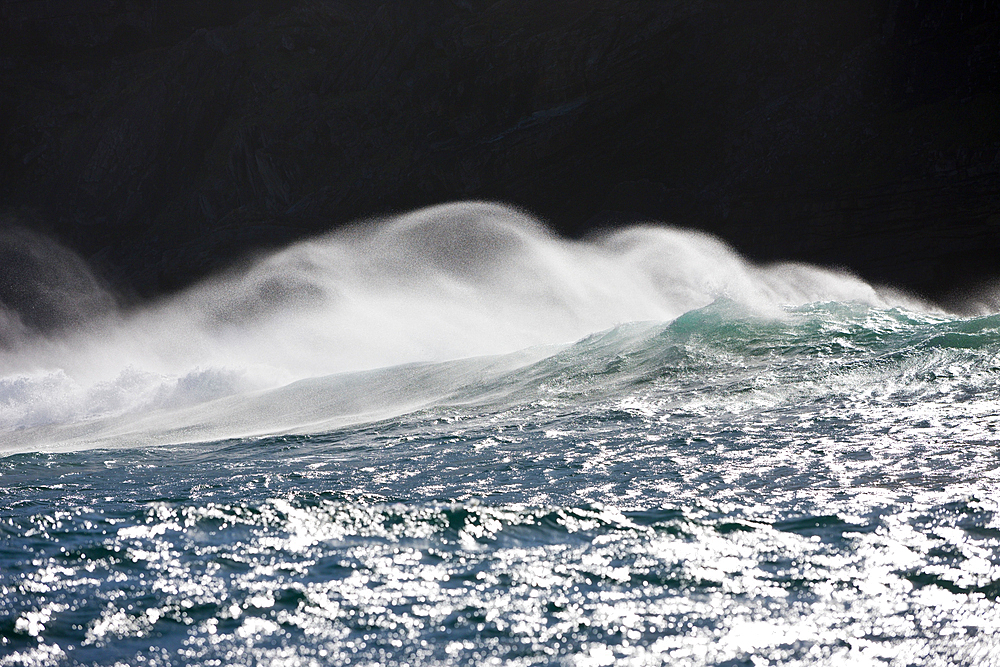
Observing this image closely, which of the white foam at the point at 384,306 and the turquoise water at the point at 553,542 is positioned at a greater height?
the white foam at the point at 384,306

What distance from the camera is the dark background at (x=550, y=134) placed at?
27969mm

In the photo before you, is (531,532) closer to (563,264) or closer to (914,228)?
(563,264)

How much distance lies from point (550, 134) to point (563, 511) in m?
30.3

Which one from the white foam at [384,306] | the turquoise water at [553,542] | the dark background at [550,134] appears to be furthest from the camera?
the dark background at [550,134]

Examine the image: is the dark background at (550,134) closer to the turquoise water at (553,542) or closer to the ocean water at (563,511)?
the ocean water at (563,511)

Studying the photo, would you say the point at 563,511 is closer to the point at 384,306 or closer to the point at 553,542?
the point at 553,542

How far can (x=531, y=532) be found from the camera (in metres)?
3.84

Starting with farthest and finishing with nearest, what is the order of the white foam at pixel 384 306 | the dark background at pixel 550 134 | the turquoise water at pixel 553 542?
the dark background at pixel 550 134, the white foam at pixel 384 306, the turquoise water at pixel 553 542

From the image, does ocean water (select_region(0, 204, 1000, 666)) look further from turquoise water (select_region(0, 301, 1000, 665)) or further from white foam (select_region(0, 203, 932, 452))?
white foam (select_region(0, 203, 932, 452))

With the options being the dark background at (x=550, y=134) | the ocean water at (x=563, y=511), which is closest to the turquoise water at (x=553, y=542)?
the ocean water at (x=563, y=511)

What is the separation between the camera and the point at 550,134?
32.9 metres

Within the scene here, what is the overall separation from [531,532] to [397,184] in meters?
32.4

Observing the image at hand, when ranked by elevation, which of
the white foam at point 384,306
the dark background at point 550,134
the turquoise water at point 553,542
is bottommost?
the turquoise water at point 553,542

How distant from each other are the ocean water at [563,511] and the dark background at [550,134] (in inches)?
742
